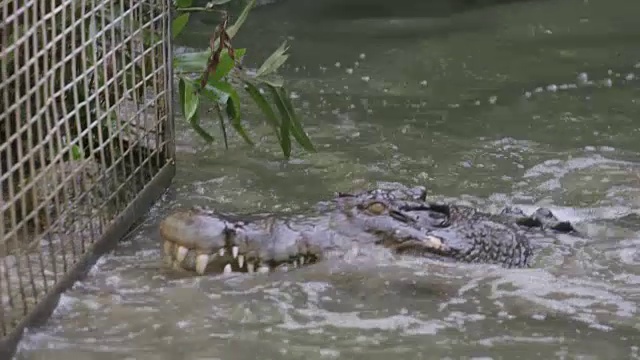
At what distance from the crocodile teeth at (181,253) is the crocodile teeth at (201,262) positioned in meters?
0.05

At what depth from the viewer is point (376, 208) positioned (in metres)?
4.15

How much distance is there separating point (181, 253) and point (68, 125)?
62 centimetres

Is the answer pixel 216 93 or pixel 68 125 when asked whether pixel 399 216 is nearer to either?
pixel 216 93

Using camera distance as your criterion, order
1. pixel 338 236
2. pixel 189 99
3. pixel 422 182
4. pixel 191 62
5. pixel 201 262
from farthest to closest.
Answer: pixel 422 182
pixel 191 62
pixel 189 99
pixel 338 236
pixel 201 262

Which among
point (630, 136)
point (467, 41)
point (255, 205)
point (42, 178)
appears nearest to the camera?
point (42, 178)

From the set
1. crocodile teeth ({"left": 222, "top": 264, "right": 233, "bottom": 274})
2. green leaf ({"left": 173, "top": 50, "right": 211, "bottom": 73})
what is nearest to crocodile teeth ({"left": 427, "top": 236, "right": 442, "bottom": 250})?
crocodile teeth ({"left": 222, "top": 264, "right": 233, "bottom": 274})

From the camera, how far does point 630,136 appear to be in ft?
21.2

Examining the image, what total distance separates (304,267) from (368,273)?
0.78 ft

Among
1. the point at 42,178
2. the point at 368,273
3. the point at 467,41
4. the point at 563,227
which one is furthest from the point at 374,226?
the point at 467,41

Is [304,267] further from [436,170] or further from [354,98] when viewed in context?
[354,98]

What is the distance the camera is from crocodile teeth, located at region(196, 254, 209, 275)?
3932 millimetres

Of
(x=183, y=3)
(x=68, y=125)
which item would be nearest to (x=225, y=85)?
(x=183, y=3)

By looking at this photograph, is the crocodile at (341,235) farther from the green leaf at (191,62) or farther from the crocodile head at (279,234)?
the green leaf at (191,62)

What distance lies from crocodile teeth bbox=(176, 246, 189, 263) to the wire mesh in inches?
13.9
